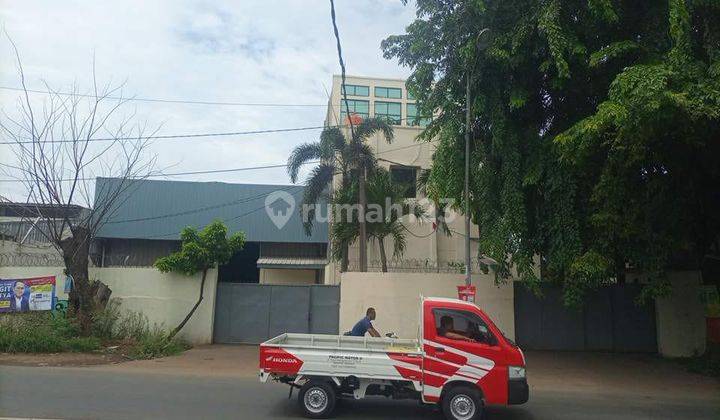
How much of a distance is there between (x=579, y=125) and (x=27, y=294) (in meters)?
16.8

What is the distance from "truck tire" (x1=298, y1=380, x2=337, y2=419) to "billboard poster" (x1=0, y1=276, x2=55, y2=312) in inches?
491

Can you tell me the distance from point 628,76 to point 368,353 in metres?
6.82

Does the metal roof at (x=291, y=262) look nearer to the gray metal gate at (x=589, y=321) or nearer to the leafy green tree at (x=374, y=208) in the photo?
the leafy green tree at (x=374, y=208)

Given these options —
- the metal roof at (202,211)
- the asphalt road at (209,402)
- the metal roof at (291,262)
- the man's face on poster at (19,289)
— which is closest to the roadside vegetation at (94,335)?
the man's face on poster at (19,289)

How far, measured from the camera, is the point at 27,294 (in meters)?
16.8

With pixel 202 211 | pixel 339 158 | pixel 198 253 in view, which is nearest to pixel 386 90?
pixel 202 211

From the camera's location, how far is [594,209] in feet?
A: 41.8

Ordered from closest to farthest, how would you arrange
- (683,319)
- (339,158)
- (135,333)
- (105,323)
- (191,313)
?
1. (105,323)
2. (683,319)
3. (135,333)
4. (191,313)
5. (339,158)

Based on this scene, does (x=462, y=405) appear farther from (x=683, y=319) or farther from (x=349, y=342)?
(x=683, y=319)

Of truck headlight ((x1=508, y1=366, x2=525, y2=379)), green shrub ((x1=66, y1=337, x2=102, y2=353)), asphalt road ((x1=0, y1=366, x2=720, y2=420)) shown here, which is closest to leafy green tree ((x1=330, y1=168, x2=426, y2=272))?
green shrub ((x1=66, y1=337, x2=102, y2=353))

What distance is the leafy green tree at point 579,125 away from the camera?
10.1m

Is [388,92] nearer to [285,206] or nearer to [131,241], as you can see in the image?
[285,206]

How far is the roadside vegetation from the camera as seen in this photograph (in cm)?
1403

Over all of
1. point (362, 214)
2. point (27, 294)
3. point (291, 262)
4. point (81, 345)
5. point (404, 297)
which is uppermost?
point (362, 214)
